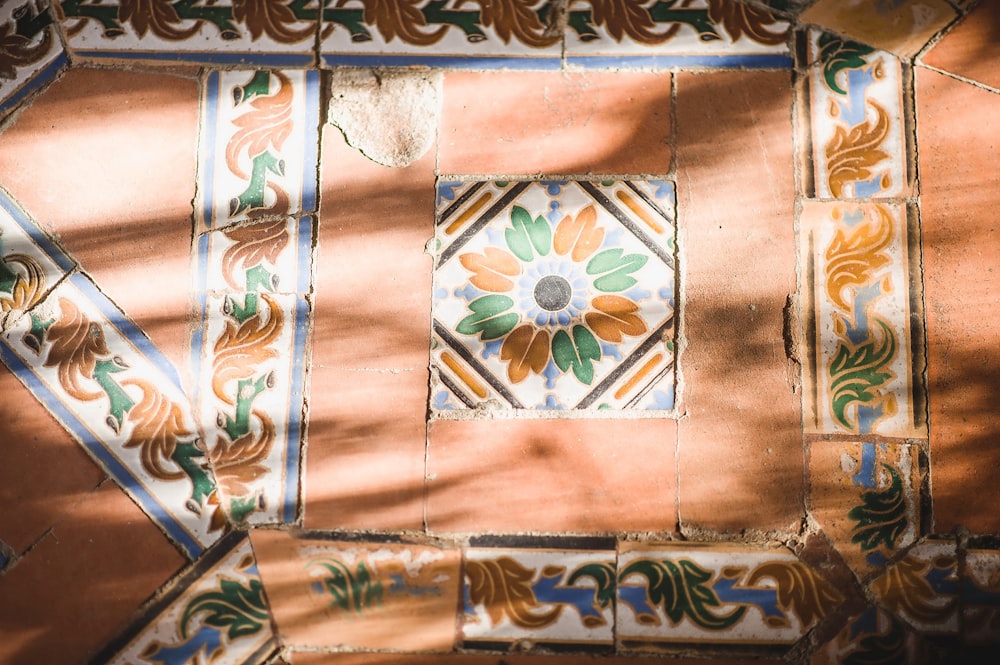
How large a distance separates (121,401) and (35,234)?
412 mm

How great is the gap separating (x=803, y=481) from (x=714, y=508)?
19 centimetres

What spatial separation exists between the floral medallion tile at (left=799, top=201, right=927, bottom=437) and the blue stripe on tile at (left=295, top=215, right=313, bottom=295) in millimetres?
1028

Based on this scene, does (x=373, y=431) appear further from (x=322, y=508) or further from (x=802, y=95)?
(x=802, y=95)

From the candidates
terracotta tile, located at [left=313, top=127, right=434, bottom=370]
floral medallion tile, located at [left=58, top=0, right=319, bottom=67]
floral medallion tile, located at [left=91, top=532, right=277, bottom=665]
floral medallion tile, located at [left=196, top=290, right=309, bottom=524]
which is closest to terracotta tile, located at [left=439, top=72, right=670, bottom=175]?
terracotta tile, located at [left=313, top=127, right=434, bottom=370]

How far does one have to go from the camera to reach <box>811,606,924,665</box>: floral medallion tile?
133 centimetres

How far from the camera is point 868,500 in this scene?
1330mm

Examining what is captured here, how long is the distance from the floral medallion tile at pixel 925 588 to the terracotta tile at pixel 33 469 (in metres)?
1.63

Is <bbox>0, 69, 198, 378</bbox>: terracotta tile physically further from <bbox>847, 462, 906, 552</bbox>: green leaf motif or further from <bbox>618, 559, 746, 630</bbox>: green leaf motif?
<bbox>847, 462, 906, 552</bbox>: green leaf motif

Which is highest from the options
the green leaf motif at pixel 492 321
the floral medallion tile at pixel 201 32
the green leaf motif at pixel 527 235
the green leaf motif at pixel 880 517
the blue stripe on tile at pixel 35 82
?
the floral medallion tile at pixel 201 32

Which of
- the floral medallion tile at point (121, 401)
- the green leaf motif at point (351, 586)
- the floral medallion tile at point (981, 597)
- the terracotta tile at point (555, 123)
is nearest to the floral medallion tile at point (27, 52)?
the floral medallion tile at point (121, 401)

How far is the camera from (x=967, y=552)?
133 cm

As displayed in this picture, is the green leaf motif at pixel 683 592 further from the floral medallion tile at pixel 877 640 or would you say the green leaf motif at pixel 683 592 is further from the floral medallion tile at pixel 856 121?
the floral medallion tile at pixel 856 121

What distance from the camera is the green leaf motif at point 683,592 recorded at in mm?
1340

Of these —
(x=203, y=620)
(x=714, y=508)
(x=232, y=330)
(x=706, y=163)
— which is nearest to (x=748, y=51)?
(x=706, y=163)
